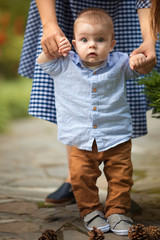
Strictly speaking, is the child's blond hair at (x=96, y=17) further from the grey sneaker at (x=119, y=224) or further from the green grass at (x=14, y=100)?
the green grass at (x=14, y=100)

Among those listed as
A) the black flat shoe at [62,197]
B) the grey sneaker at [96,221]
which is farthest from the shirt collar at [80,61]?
the black flat shoe at [62,197]

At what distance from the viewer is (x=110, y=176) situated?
1.76 meters

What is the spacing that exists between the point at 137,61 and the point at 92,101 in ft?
0.93

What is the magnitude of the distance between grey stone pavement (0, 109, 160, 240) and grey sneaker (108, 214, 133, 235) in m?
0.03

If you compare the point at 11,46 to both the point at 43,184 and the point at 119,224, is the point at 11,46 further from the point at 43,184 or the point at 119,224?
the point at 119,224

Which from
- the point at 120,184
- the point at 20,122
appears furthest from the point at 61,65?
the point at 20,122

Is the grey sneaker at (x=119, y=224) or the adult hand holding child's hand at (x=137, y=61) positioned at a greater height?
the adult hand holding child's hand at (x=137, y=61)

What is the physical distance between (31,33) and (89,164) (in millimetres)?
995

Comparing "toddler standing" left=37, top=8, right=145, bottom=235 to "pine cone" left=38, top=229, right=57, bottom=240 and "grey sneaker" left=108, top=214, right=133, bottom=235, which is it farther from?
"pine cone" left=38, top=229, right=57, bottom=240

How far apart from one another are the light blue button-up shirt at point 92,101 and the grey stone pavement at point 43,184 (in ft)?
1.52

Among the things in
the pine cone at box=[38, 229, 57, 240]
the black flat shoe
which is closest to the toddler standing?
the pine cone at box=[38, 229, 57, 240]

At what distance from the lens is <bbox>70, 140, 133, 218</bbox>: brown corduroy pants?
5.66 ft

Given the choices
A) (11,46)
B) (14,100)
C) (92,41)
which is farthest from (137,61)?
(11,46)

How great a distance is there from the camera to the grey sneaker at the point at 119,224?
64.2 inches
